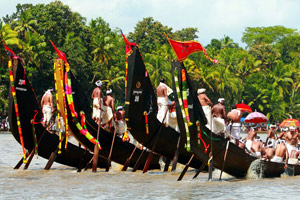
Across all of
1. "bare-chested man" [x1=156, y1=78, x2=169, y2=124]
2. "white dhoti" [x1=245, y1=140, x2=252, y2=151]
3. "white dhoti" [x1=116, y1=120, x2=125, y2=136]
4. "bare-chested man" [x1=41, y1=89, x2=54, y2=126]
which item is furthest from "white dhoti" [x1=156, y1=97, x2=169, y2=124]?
"bare-chested man" [x1=41, y1=89, x2=54, y2=126]

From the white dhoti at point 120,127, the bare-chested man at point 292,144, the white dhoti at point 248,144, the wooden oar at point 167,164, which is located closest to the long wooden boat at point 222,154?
the bare-chested man at point 292,144

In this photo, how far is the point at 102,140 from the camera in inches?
647

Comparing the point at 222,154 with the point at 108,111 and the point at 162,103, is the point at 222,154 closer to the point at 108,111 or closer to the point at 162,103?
the point at 162,103

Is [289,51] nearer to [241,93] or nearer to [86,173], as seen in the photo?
[241,93]

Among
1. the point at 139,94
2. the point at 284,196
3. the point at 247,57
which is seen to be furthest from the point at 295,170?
the point at 247,57

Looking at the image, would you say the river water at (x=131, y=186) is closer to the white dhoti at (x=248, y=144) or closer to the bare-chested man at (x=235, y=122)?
the white dhoti at (x=248, y=144)

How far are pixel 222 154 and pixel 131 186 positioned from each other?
2.30 m

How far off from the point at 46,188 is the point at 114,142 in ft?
12.1

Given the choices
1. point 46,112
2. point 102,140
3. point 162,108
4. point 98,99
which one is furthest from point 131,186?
point 46,112

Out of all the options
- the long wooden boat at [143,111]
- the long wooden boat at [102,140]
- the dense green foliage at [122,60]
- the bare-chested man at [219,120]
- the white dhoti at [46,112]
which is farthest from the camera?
the dense green foliage at [122,60]

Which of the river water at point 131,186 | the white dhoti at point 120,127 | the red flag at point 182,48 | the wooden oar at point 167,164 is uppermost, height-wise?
the red flag at point 182,48

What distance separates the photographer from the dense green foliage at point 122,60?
170ft

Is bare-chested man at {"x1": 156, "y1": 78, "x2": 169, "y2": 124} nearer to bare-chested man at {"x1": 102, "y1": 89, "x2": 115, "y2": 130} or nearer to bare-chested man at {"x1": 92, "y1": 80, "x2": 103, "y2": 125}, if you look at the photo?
bare-chested man at {"x1": 102, "y1": 89, "x2": 115, "y2": 130}

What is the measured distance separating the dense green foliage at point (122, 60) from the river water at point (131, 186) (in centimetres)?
2983
